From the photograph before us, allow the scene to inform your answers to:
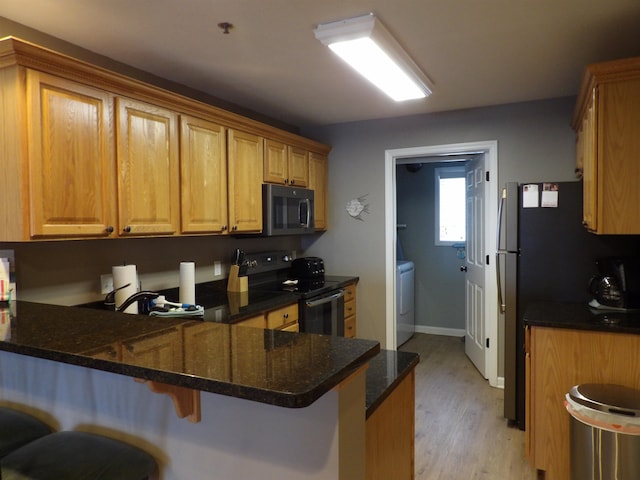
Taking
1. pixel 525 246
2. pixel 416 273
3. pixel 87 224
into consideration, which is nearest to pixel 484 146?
pixel 525 246

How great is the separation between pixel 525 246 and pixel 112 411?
2.57 meters

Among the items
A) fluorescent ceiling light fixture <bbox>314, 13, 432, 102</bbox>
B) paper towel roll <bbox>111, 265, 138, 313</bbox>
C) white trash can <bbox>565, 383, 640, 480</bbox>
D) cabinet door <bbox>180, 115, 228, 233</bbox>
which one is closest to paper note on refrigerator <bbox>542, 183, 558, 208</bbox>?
fluorescent ceiling light fixture <bbox>314, 13, 432, 102</bbox>

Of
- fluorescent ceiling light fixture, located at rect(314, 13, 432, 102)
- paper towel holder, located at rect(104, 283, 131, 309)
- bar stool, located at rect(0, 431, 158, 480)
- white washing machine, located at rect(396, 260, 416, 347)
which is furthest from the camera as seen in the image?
white washing machine, located at rect(396, 260, 416, 347)

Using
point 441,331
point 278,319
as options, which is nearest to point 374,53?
point 278,319

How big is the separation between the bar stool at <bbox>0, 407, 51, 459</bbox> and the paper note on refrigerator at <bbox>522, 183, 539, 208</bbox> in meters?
2.80

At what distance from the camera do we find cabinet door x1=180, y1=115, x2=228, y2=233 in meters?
2.78

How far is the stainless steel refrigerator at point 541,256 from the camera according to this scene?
9.27ft

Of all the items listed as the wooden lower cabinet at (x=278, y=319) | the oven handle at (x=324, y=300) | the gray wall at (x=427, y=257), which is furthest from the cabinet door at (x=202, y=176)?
the gray wall at (x=427, y=257)

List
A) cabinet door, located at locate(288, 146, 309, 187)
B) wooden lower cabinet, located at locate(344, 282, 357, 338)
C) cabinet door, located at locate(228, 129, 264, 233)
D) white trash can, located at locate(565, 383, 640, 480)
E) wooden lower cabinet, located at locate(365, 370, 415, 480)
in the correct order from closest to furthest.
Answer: wooden lower cabinet, located at locate(365, 370, 415, 480), white trash can, located at locate(565, 383, 640, 480), cabinet door, located at locate(228, 129, 264, 233), cabinet door, located at locate(288, 146, 309, 187), wooden lower cabinet, located at locate(344, 282, 357, 338)

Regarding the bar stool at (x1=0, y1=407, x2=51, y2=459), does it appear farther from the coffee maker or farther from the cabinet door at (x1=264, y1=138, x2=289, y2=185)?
the coffee maker

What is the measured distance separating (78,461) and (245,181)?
233 cm

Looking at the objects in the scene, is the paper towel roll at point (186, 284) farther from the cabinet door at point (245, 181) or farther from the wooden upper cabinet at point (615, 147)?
the wooden upper cabinet at point (615, 147)

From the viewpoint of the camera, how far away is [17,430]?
1.48 meters

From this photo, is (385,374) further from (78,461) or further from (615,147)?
(615,147)
